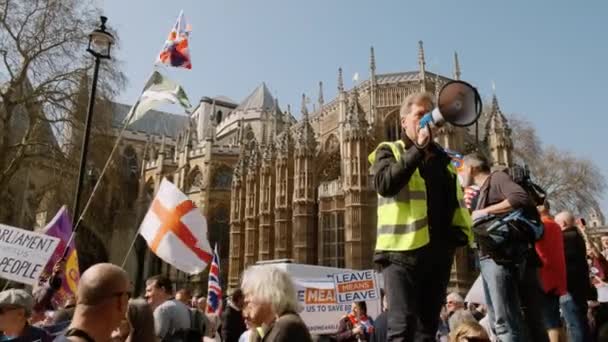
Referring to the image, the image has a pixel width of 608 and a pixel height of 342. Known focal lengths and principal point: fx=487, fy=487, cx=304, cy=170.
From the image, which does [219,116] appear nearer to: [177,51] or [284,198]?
[284,198]

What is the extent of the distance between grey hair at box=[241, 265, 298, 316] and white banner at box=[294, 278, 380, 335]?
6875 millimetres

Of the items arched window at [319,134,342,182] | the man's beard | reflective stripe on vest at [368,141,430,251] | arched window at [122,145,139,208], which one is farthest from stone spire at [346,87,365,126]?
arched window at [122,145,139,208]

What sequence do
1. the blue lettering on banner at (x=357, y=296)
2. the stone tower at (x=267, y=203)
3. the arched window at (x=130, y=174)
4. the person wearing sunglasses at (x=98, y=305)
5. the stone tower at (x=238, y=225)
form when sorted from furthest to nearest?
the arched window at (x=130, y=174) → the stone tower at (x=238, y=225) → the stone tower at (x=267, y=203) → the blue lettering on banner at (x=357, y=296) → the person wearing sunglasses at (x=98, y=305)

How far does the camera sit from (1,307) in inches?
167

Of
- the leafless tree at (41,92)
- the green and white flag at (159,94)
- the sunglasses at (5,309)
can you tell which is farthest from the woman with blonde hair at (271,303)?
the leafless tree at (41,92)

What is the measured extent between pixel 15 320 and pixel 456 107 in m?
4.04

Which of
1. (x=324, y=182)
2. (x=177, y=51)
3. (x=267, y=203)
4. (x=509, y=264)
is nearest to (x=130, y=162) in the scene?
(x=267, y=203)

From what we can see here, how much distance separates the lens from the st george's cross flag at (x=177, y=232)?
7.37m

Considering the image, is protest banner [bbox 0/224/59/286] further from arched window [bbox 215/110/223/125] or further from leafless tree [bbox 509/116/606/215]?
arched window [bbox 215/110/223/125]

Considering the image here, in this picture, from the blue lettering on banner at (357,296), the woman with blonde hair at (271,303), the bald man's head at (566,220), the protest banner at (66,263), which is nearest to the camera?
the woman with blonde hair at (271,303)

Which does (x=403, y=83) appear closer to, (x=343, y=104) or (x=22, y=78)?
(x=343, y=104)

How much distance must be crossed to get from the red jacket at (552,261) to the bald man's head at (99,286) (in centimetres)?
330

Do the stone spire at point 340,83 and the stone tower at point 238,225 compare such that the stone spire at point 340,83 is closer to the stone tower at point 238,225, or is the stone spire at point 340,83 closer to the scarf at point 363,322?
the stone tower at point 238,225

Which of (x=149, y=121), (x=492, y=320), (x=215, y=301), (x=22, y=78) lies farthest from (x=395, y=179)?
(x=149, y=121)
